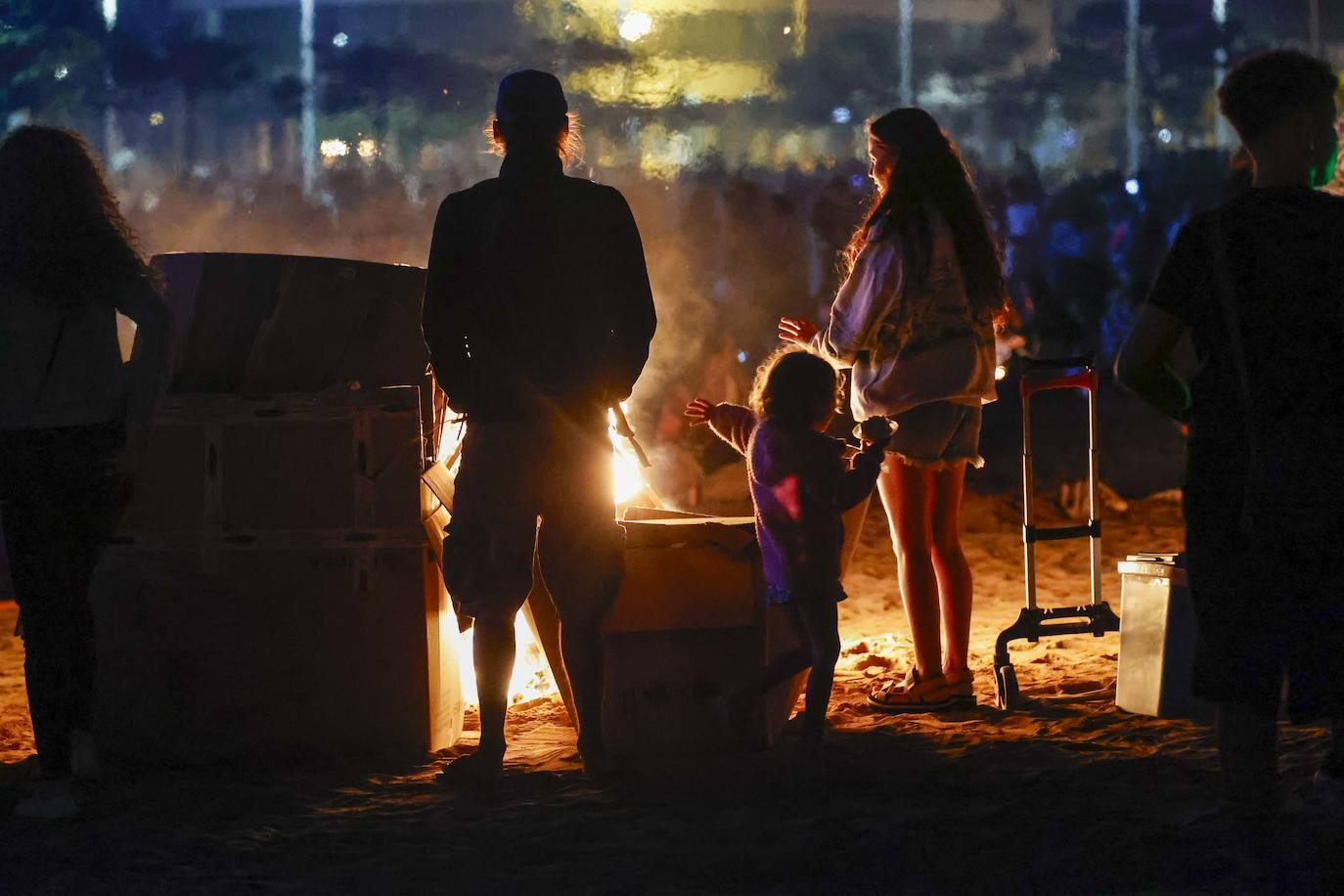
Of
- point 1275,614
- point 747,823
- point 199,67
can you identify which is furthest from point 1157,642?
point 199,67

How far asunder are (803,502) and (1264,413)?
5.18 feet

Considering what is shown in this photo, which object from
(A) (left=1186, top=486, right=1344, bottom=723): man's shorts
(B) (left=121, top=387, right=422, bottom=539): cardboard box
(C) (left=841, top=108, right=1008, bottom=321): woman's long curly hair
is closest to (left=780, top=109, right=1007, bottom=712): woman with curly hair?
(C) (left=841, top=108, right=1008, bottom=321): woman's long curly hair

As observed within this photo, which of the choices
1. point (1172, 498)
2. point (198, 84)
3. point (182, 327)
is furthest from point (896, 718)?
point (198, 84)

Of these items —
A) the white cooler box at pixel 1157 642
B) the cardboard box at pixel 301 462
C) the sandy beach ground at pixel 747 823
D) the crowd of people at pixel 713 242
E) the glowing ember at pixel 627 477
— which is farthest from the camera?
the crowd of people at pixel 713 242

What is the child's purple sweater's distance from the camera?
13.3 ft

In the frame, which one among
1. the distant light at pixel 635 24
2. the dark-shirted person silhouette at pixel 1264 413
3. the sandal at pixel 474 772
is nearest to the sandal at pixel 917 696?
the sandal at pixel 474 772

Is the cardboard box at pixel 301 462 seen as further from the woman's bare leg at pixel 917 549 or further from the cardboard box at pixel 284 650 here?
the woman's bare leg at pixel 917 549

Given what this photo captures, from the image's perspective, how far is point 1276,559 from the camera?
8.71ft

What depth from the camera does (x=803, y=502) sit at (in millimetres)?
4043

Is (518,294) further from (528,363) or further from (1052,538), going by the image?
(1052,538)

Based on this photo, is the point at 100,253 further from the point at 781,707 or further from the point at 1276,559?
the point at 1276,559

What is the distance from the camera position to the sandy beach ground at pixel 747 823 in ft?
10.0

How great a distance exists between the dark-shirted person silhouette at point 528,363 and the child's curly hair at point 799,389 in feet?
1.55

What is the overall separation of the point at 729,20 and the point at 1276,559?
13376 mm
